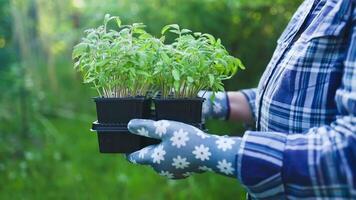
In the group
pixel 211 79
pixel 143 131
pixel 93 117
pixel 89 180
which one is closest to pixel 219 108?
pixel 211 79

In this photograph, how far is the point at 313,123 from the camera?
852 mm

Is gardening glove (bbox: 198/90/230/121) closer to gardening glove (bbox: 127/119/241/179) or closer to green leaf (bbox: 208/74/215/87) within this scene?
green leaf (bbox: 208/74/215/87)

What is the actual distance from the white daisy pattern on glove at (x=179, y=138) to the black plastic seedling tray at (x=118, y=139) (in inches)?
5.5

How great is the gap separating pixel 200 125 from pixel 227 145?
7.5 inches

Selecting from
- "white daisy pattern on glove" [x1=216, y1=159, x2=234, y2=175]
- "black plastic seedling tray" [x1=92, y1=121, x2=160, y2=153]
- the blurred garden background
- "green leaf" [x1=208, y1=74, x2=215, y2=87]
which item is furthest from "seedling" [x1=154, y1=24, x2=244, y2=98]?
the blurred garden background

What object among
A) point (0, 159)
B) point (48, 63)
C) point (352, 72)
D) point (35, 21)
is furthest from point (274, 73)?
point (48, 63)

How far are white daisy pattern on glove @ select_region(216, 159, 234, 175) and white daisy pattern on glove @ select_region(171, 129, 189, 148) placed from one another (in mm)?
66

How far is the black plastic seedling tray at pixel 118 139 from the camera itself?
0.97 m

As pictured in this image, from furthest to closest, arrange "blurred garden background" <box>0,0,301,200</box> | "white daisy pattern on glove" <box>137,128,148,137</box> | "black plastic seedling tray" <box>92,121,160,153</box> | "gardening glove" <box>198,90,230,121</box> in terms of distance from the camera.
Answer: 1. "blurred garden background" <box>0,0,301,200</box>
2. "gardening glove" <box>198,90,230,121</box>
3. "black plastic seedling tray" <box>92,121,160,153</box>
4. "white daisy pattern on glove" <box>137,128,148,137</box>

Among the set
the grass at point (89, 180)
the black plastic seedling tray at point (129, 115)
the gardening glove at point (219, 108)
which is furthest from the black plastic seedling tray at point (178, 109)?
the grass at point (89, 180)

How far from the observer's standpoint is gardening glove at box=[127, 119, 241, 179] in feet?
2.62

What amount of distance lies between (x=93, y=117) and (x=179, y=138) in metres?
2.95

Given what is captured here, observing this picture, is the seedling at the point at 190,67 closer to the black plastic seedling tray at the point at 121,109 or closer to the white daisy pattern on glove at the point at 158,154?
the black plastic seedling tray at the point at 121,109

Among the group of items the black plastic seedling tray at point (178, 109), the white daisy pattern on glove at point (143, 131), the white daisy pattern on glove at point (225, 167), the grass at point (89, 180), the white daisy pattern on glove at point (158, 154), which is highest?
the black plastic seedling tray at point (178, 109)
